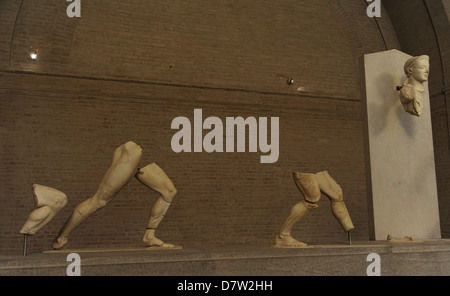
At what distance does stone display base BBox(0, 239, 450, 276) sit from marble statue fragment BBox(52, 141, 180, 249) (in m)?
0.53

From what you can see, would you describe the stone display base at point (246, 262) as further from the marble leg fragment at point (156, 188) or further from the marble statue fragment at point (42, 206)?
the marble leg fragment at point (156, 188)

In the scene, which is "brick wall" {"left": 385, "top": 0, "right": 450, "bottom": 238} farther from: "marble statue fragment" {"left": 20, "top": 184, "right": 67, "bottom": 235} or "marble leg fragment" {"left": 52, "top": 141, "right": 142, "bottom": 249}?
"marble statue fragment" {"left": 20, "top": 184, "right": 67, "bottom": 235}

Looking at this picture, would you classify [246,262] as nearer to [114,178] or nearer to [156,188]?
[156,188]

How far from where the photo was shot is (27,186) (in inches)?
340

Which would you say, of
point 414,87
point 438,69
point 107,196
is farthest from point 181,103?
point 438,69

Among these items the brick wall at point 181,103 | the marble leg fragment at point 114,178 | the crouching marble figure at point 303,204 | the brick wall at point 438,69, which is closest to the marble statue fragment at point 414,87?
the crouching marble figure at point 303,204

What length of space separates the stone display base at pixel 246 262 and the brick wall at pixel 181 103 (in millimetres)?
4400

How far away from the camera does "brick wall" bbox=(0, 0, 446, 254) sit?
886 cm

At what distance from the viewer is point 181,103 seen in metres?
9.77

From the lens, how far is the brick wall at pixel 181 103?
29.1 ft

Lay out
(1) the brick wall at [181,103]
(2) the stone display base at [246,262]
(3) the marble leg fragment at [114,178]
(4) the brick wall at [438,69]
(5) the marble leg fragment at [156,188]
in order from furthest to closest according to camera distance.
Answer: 1. (4) the brick wall at [438,69]
2. (1) the brick wall at [181,103]
3. (5) the marble leg fragment at [156,188]
4. (3) the marble leg fragment at [114,178]
5. (2) the stone display base at [246,262]

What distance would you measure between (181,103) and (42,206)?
5.28 meters
